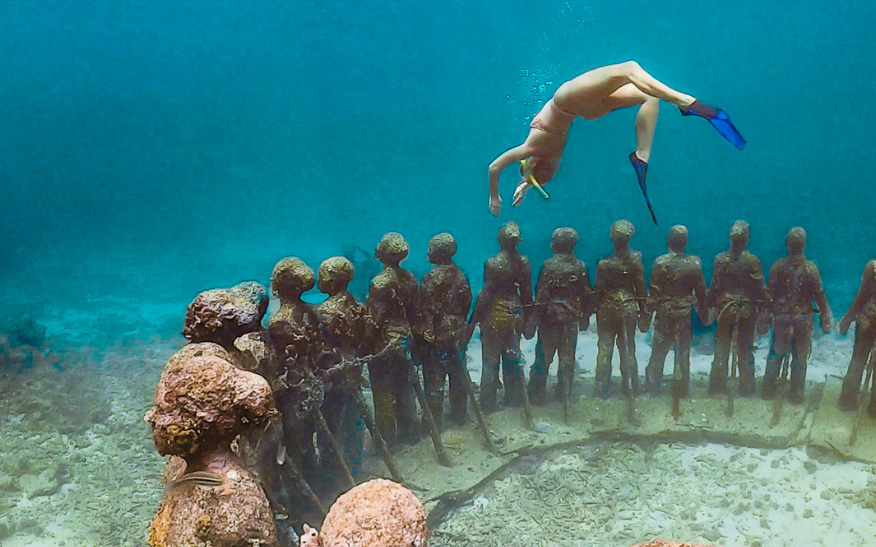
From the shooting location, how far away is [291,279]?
3.88 m

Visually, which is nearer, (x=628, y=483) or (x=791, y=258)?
(x=628, y=483)

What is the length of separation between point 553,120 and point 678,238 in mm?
2362

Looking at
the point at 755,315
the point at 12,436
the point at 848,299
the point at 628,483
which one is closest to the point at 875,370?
the point at 755,315

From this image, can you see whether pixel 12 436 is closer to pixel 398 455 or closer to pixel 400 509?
pixel 398 455

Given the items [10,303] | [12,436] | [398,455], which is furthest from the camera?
[10,303]

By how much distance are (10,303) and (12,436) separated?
1033 cm

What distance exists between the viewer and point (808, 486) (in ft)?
14.3

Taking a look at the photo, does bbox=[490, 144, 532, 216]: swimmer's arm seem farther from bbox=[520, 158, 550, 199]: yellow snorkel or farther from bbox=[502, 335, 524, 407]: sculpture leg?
bbox=[502, 335, 524, 407]: sculpture leg

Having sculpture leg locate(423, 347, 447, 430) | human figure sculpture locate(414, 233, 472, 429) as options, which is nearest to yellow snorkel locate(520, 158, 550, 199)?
human figure sculpture locate(414, 233, 472, 429)

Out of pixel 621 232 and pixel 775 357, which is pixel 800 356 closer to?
pixel 775 357

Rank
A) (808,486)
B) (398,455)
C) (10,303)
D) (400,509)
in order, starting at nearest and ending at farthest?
1. (400,509)
2. (808,486)
3. (398,455)
4. (10,303)

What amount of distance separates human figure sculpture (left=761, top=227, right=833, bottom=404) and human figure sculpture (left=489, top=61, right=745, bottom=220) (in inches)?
111

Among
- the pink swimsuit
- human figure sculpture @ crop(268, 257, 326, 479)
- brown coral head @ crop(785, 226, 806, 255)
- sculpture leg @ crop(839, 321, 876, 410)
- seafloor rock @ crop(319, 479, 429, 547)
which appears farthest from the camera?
brown coral head @ crop(785, 226, 806, 255)

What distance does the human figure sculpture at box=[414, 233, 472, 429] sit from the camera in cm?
493
